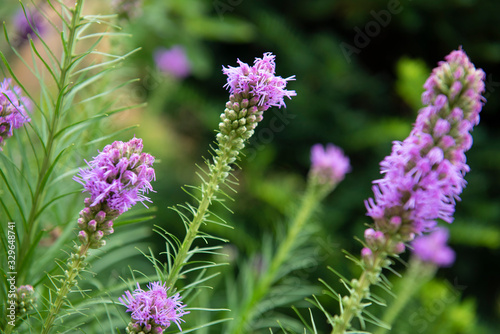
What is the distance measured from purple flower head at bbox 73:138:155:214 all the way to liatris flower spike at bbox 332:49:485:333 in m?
0.43

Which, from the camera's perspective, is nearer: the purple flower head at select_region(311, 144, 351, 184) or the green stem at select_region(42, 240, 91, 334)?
the green stem at select_region(42, 240, 91, 334)

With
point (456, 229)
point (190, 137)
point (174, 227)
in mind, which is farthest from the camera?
point (190, 137)

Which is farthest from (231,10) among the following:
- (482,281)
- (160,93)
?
(482,281)

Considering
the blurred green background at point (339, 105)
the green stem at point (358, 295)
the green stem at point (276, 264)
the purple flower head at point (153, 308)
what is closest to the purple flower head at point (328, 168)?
the green stem at point (276, 264)

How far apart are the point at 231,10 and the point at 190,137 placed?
1.25m

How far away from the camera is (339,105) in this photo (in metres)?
3.05

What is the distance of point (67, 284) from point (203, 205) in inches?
11.2

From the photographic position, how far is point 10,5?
203 cm

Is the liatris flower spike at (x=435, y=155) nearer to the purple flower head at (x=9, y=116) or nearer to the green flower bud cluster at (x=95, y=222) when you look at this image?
the green flower bud cluster at (x=95, y=222)

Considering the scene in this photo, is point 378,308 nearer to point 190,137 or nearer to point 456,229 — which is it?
point 456,229

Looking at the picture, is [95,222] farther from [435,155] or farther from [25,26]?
Answer: [25,26]

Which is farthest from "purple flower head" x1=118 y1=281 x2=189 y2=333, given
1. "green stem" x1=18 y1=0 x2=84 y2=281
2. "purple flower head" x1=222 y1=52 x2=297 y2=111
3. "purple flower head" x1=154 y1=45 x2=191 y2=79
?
"purple flower head" x1=154 y1=45 x2=191 y2=79

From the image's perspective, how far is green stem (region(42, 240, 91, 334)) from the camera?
0.75 m

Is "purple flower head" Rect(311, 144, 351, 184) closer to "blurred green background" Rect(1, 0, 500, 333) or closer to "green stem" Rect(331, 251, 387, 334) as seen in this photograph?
"blurred green background" Rect(1, 0, 500, 333)
